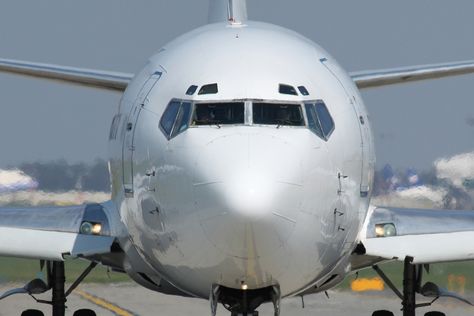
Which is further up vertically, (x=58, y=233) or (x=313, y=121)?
(x=313, y=121)

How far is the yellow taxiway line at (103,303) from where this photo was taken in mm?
30850

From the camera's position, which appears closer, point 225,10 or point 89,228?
point 89,228

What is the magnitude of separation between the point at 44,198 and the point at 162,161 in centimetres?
1361

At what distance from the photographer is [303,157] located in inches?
661

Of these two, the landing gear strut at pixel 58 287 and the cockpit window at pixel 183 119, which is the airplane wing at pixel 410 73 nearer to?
the landing gear strut at pixel 58 287

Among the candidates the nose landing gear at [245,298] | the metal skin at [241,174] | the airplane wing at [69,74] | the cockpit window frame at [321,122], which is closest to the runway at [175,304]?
the airplane wing at [69,74]

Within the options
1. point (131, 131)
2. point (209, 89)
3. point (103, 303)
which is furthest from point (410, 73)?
point (103, 303)

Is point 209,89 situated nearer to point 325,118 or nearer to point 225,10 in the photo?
point 325,118

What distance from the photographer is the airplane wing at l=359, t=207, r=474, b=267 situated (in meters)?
21.4

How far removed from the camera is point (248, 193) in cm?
1563

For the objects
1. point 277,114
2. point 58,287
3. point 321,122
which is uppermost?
point 277,114

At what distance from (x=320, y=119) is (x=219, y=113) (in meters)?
1.32

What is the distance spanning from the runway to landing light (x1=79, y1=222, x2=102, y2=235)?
880cm

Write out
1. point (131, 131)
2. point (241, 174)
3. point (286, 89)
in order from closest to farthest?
point (241, 174)
point (286, 89)
point (131, 131)
